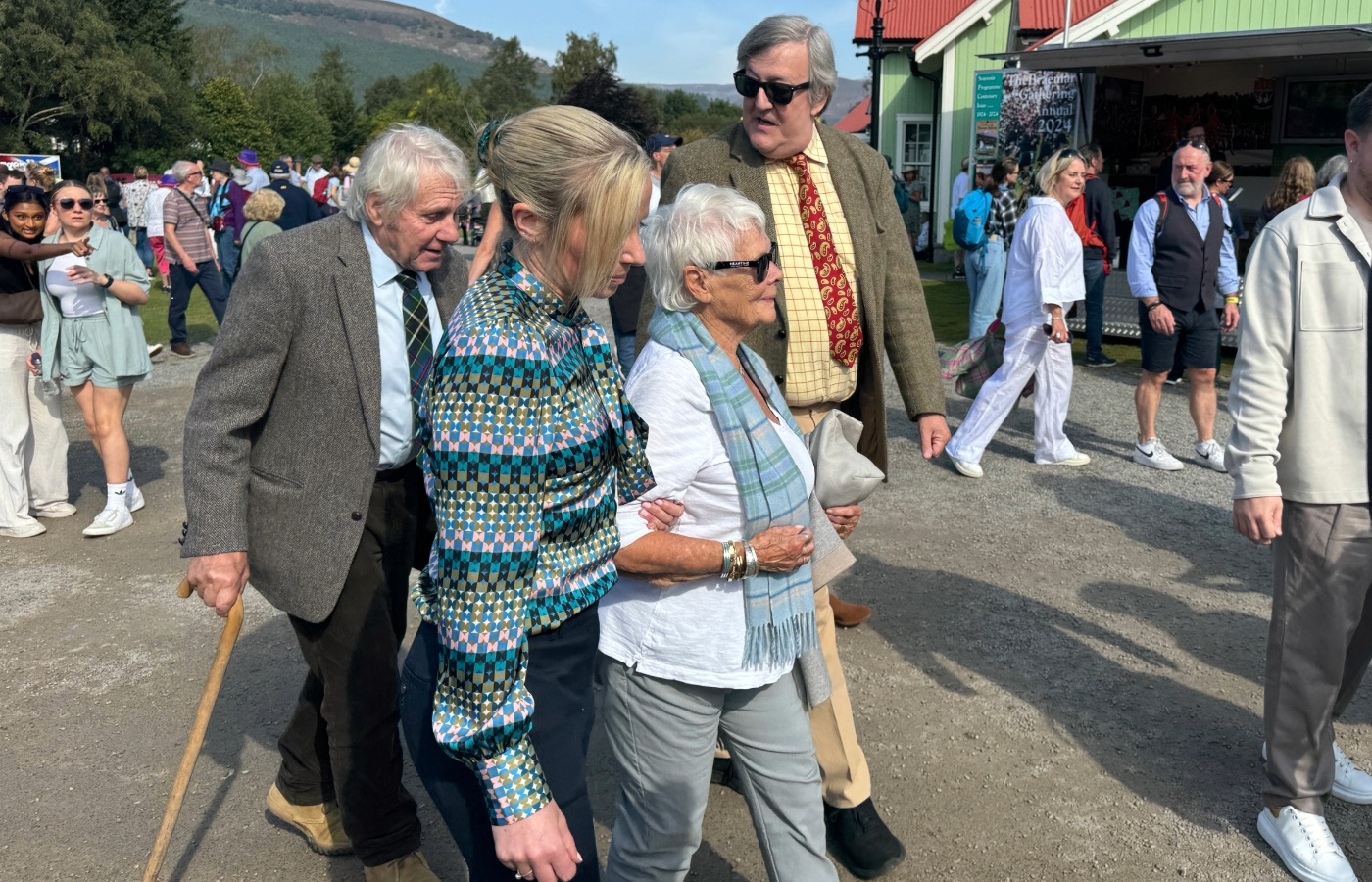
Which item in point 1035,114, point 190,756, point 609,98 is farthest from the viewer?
point 1035,114

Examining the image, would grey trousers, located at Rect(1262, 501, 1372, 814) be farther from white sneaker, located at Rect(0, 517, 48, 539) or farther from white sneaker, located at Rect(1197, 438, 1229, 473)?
white sneaker, located at Rect(0, 517, 48, 539)

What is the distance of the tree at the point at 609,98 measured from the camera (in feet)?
26.2

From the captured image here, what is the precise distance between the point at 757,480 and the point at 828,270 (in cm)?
125

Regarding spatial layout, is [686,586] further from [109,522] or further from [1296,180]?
[1296,180]

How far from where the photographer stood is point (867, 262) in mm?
3504

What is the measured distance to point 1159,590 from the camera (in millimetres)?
5324

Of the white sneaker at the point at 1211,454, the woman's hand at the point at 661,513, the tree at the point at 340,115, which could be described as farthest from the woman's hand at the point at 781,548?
the tree at the point at 340,115

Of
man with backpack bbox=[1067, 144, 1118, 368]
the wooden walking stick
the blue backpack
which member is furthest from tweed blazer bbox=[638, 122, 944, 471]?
man with backpack bbox=[1067, 144, 1118, 368]

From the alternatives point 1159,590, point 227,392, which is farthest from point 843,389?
point 1159,590

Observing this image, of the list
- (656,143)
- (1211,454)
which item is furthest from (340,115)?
(1211,454)

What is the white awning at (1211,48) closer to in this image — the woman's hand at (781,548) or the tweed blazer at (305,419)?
the woman's hand at (781,548)

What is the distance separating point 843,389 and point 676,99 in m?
119

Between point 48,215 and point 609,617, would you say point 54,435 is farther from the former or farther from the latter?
point 609,617

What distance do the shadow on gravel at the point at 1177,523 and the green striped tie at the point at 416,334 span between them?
13.0 feet
